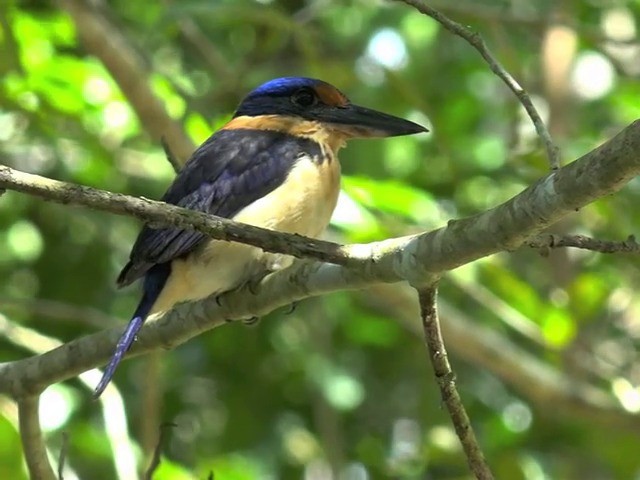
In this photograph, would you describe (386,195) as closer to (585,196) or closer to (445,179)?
(445,179)

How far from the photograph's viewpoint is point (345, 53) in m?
4.18

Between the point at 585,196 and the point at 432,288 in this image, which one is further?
the point at 432,288

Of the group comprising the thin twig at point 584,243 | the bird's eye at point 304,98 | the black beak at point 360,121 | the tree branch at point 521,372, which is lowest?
the thin twig at point 584,243

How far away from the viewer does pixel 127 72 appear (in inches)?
123

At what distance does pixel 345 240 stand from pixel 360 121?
389 mm

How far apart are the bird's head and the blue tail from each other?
641mm

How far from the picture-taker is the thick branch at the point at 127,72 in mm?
3129

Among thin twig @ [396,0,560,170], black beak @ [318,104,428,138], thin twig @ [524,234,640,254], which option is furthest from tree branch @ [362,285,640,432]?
thin twig @ [524,234,640,254]

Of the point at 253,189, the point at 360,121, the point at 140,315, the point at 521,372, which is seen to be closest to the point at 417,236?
the point at 140,315

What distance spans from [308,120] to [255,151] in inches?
10.5

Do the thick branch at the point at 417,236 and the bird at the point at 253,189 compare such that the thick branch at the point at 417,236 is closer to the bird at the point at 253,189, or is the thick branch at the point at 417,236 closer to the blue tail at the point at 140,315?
the blue tail at the point at 140,315

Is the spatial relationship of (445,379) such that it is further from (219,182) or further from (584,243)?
(219,182)

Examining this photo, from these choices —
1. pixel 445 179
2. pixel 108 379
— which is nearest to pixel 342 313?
pixel 445 179

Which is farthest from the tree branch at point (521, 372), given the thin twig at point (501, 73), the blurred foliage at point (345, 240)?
the thin twig at point (501, 73)
